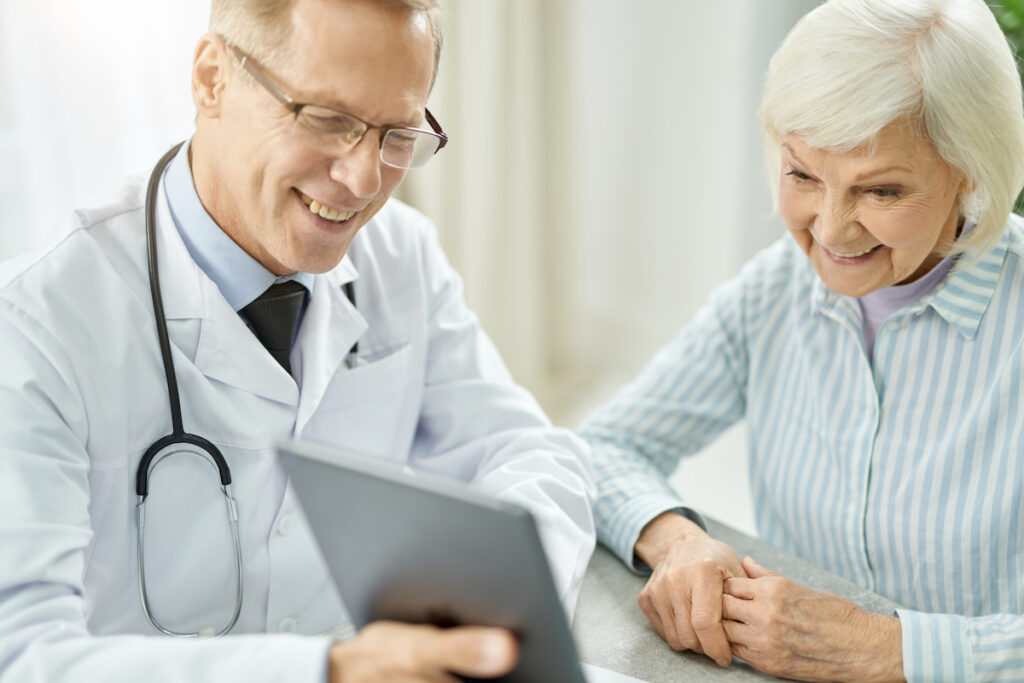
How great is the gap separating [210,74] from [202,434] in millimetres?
454

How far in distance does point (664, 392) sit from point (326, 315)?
0.60m

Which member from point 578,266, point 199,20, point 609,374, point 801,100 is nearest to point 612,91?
point 578,266

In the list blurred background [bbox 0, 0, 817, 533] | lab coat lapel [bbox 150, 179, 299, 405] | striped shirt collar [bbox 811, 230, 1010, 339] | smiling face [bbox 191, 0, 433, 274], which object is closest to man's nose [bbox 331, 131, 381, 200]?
smiling face [bbox 191, 0, 433, 274]

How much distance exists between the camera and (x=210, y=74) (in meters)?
1.22

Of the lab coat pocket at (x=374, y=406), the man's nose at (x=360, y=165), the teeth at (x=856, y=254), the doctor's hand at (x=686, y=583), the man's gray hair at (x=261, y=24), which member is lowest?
the doctor's hand at (x=686, y=583)

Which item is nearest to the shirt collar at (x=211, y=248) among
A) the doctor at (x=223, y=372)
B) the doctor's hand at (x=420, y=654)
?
the doctor at (x=223, y=372)

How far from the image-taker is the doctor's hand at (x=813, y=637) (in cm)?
115

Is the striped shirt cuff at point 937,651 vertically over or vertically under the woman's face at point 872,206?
under

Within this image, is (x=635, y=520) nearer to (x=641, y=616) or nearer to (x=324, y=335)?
(x=641, y=616)

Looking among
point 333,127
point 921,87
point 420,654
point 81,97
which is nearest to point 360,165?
point 333,127

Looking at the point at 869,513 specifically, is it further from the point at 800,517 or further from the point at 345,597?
the point at 345,597

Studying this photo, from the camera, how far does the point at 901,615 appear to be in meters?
1.17

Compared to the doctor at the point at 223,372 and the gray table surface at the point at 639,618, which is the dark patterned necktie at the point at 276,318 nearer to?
the doctor at the point at 223,372

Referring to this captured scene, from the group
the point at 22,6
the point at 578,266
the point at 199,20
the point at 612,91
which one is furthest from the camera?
the point at 612,91
